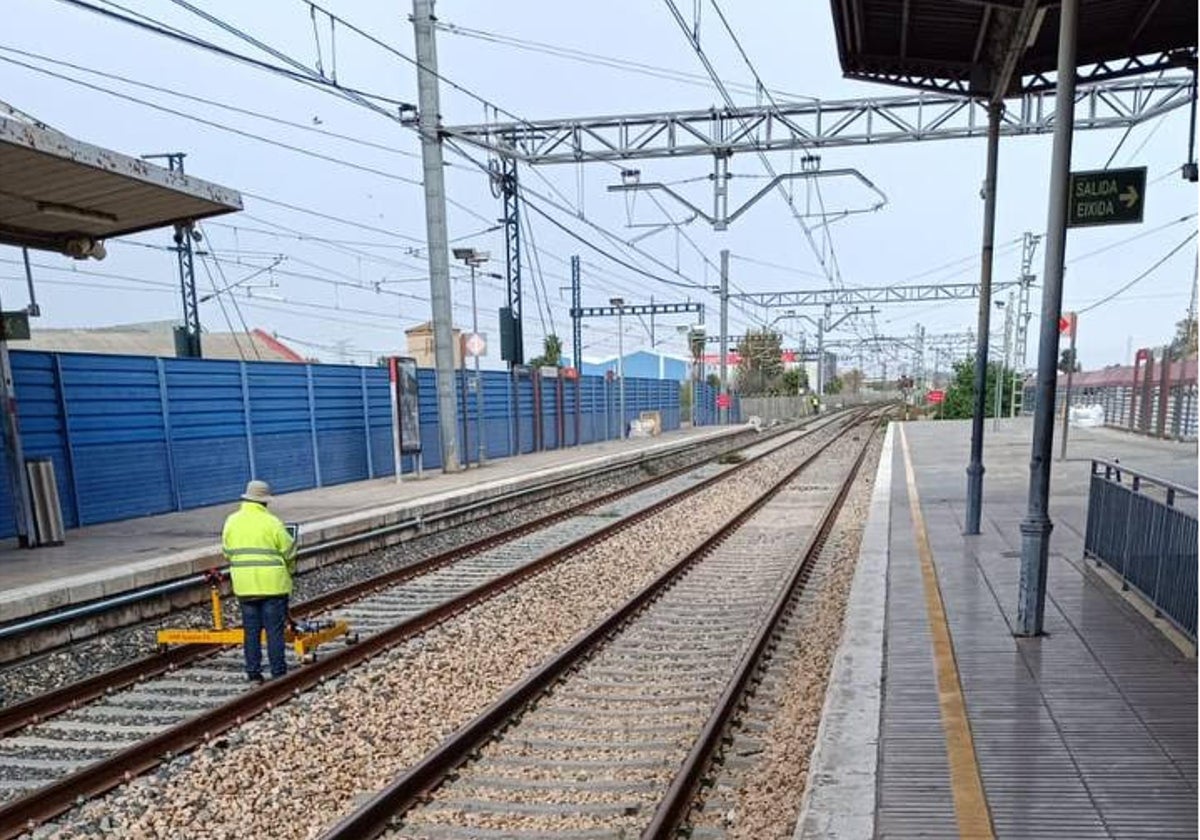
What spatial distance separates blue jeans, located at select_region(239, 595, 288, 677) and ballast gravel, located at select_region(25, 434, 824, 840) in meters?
0.50

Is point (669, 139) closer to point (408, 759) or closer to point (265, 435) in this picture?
point (265, 435)

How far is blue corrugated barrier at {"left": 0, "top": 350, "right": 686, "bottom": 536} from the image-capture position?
40.2ft

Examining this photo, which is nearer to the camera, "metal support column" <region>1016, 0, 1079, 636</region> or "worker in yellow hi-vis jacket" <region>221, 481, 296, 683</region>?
"metal support column" <region>1016, 0, 1079, 636</region>

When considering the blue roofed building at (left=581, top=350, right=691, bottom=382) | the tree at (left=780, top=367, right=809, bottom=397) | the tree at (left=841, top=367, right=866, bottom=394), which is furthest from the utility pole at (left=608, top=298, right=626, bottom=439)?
the tree at (left=841, top=367, right=866, bottom=394)

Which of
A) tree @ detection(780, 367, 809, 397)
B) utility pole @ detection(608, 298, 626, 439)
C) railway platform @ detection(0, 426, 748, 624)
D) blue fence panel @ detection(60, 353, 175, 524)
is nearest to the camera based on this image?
railway platform @ detection(0, 426, 748, 624)

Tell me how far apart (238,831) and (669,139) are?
657 inches

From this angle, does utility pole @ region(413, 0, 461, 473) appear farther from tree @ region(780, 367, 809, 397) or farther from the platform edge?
tree @ region(780, 367, 809, 397)

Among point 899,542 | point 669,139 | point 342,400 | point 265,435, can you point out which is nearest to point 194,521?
point 265,435

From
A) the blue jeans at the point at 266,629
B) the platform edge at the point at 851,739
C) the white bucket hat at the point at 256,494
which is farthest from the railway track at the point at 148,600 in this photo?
the platform edge at the point at 851,739

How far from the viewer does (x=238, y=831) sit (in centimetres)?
437

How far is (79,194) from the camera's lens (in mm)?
9961

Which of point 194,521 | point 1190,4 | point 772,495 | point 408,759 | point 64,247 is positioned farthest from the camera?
point 772,495

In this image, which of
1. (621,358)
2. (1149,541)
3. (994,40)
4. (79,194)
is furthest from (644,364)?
(1149,541)

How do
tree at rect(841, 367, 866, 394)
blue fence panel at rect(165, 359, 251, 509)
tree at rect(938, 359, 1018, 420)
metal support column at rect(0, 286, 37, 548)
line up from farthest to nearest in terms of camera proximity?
1. tree at rect(841, 367, 866, 394)
2. tree at rect(938, 359, 1018, 420)
3. blue fence panel at rect(165, 359, 251, 509)
4. metal support column at rect(0, 286, 37, 548)
